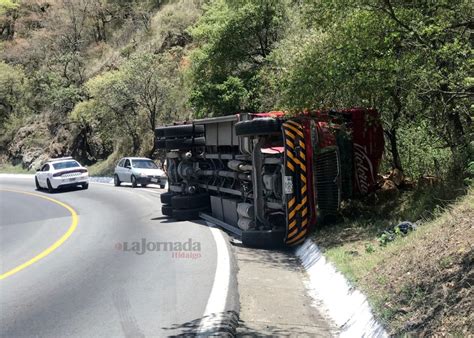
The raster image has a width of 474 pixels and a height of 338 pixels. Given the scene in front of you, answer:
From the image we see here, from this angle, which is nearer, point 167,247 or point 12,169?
point 167,247

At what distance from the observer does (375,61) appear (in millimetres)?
9625

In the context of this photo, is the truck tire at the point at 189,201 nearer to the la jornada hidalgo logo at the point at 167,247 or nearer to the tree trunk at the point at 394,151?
the la jornada hidalgo logo at the point at 167,247

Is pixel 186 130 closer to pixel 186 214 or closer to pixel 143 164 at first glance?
pixel 186 214

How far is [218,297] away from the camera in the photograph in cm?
681

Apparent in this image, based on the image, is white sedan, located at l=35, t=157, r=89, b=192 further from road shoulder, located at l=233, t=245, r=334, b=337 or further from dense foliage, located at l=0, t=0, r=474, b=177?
road shoulder, located at l=233, t=245, r=334, b=337

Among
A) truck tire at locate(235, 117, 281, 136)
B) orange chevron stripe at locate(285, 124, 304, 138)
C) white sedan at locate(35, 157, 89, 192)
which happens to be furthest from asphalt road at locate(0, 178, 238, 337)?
white sedan at locate(35, 157, 89, 192)

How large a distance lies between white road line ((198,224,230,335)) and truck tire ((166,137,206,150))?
4.92 meters

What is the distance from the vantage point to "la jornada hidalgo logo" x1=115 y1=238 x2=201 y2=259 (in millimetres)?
9961

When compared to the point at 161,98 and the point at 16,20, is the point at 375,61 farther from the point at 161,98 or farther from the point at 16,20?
the point at 16,20

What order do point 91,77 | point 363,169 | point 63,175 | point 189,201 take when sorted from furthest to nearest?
point 91,77 < point 63,175 < point 189,201 < point 363,169

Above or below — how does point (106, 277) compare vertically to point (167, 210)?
below

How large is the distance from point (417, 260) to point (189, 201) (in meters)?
9.30

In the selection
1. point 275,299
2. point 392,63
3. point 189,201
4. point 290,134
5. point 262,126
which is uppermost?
point 392,63

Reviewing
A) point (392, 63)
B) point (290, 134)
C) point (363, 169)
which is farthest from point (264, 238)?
point (392, 63)
